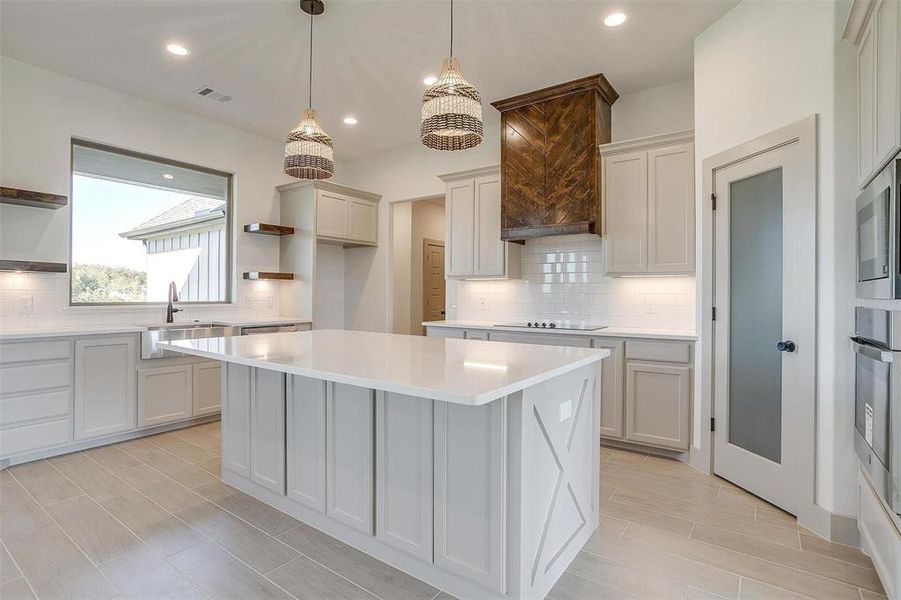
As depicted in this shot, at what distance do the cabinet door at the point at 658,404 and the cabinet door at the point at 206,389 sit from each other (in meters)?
3.59

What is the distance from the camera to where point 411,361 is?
197 centimetres

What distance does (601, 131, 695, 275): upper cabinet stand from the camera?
354 centimetres

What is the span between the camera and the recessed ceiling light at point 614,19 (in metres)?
3.01

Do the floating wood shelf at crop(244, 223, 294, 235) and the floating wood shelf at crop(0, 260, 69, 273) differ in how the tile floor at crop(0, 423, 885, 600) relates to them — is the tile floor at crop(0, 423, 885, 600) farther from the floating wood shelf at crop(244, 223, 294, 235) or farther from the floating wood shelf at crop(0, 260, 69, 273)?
the floating wood shelf at crop(244, 223, 294, 235)

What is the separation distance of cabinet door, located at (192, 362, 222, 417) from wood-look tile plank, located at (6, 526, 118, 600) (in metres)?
1.92

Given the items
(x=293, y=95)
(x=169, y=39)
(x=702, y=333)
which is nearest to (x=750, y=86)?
(x=702, y=333)

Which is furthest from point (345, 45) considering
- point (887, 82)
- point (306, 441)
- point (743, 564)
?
point (743, 564)

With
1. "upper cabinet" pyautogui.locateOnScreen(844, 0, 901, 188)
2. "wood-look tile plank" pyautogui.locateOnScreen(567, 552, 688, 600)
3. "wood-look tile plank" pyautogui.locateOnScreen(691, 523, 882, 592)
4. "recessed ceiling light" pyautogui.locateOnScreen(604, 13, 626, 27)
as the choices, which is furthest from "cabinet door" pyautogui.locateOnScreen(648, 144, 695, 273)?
"wood-look tile plank" pyautogui.locateOnScreen(567, 552, 688, 600)

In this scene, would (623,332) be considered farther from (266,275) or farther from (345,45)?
(266,275)

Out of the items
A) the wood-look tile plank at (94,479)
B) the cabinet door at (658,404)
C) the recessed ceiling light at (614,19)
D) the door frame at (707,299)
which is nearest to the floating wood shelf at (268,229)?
the wood-look tile plank at (94,479)

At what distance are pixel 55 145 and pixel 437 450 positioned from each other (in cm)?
423

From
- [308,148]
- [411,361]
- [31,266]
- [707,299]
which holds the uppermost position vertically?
[308,148]

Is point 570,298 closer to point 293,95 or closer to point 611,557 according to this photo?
point 611,557

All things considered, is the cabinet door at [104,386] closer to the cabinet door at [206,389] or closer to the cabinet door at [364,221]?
the cabinet door at [206,389]
